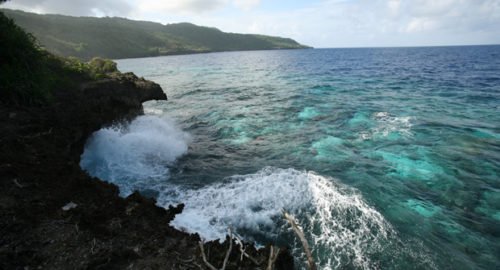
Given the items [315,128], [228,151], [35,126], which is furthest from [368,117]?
[35,126]

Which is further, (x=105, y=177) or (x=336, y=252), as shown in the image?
(x=105, y=177)

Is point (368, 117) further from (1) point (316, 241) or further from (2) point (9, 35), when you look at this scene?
(2) point (9, 35)

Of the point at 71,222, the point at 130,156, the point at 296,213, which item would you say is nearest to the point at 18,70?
the point at 130,156

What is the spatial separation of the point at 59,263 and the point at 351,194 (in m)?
9.10

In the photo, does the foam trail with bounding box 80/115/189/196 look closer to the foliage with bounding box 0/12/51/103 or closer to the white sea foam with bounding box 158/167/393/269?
the white sea foam with bounding box 158/167/393/269

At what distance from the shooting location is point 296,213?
902cm

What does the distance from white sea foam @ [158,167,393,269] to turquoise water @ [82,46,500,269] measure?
4 cm

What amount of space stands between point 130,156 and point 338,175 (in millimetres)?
9872

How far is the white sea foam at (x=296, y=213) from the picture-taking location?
302 inches

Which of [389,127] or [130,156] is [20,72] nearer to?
[130,156]

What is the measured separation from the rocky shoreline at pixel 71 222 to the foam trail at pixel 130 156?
286 cm

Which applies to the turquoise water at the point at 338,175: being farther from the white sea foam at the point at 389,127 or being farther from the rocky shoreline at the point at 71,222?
the rocky shoreline at the point at 71,222

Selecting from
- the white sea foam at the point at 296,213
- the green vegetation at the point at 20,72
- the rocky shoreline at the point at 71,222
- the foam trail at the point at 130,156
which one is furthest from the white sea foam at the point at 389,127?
the green vegetation at the point at 20,72

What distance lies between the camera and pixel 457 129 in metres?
16.7
